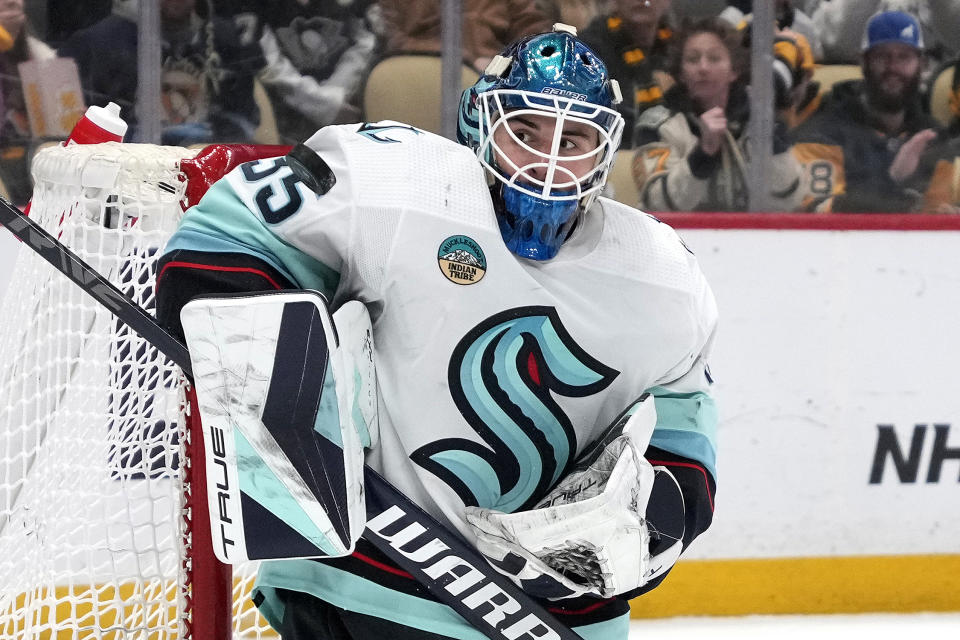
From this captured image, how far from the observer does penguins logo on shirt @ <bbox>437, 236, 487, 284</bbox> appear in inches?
47.1

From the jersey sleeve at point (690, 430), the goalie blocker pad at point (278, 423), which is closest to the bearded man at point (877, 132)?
the jersey sleeve at point (690, 430)

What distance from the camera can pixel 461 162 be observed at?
125 cm

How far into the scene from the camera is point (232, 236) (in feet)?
3.79

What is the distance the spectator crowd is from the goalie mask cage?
139 cm

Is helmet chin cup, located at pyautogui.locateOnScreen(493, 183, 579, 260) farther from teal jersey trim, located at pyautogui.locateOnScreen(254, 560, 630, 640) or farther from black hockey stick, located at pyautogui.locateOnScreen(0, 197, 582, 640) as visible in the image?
teal jersey trim, located at pyautogui.locateOnScreen(254, 560, 630, 640)

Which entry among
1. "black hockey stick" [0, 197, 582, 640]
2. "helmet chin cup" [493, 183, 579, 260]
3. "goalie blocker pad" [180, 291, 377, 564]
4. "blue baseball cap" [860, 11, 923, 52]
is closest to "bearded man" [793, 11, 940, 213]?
"blue baseball cap" [860, 11, 923, 52]

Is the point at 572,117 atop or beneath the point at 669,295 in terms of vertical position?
atop

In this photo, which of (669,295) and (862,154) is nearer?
(669,295)

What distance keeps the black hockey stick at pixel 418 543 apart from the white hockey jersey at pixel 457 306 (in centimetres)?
4

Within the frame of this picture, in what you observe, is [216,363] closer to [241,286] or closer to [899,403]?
[241,286]

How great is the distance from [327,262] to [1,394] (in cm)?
59

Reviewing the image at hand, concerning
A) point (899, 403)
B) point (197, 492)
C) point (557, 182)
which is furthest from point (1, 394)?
point (899, 403)

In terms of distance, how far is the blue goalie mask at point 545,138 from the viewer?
1237 millimetres

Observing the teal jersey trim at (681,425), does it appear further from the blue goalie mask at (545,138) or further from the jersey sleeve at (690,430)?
the blue goalie mask at (545,138)
